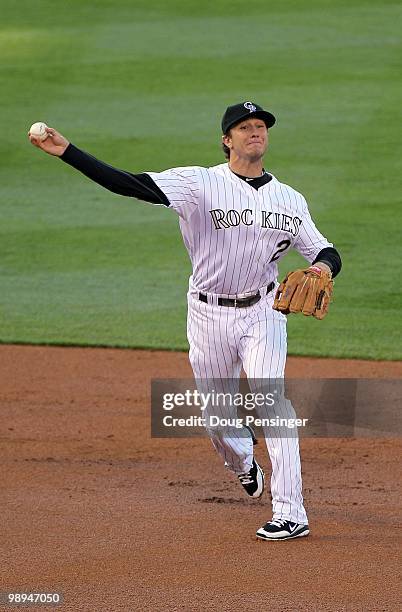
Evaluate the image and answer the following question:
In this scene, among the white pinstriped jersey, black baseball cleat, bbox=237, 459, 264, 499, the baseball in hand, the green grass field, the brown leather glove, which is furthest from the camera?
the green grass field

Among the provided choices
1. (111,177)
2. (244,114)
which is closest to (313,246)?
(244,114)

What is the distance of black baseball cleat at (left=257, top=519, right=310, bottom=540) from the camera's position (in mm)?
5285

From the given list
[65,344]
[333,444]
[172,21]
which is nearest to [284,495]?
[333,444]

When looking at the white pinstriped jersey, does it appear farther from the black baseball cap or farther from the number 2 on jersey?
the black baseball cap

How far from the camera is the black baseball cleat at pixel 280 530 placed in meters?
5.29

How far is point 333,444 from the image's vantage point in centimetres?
708

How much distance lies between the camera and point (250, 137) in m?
5.50

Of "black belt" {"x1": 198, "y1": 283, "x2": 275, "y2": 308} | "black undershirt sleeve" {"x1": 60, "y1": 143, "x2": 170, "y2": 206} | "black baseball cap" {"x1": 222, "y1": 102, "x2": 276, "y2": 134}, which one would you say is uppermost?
"black baseball cap" {"x1": 222, "y1": 102, "x2": 276, "y2": 134}

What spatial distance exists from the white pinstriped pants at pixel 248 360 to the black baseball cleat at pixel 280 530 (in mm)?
29

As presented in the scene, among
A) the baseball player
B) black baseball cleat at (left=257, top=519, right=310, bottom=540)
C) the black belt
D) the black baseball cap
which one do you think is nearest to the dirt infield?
black baseball cleat at (left=257, top=519, right=310, bottom=540)

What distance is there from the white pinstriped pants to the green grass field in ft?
10.3

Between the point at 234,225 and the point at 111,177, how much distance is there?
2.19ft

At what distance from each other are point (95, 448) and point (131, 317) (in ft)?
9.47

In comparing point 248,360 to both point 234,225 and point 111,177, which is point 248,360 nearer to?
point 234,225
